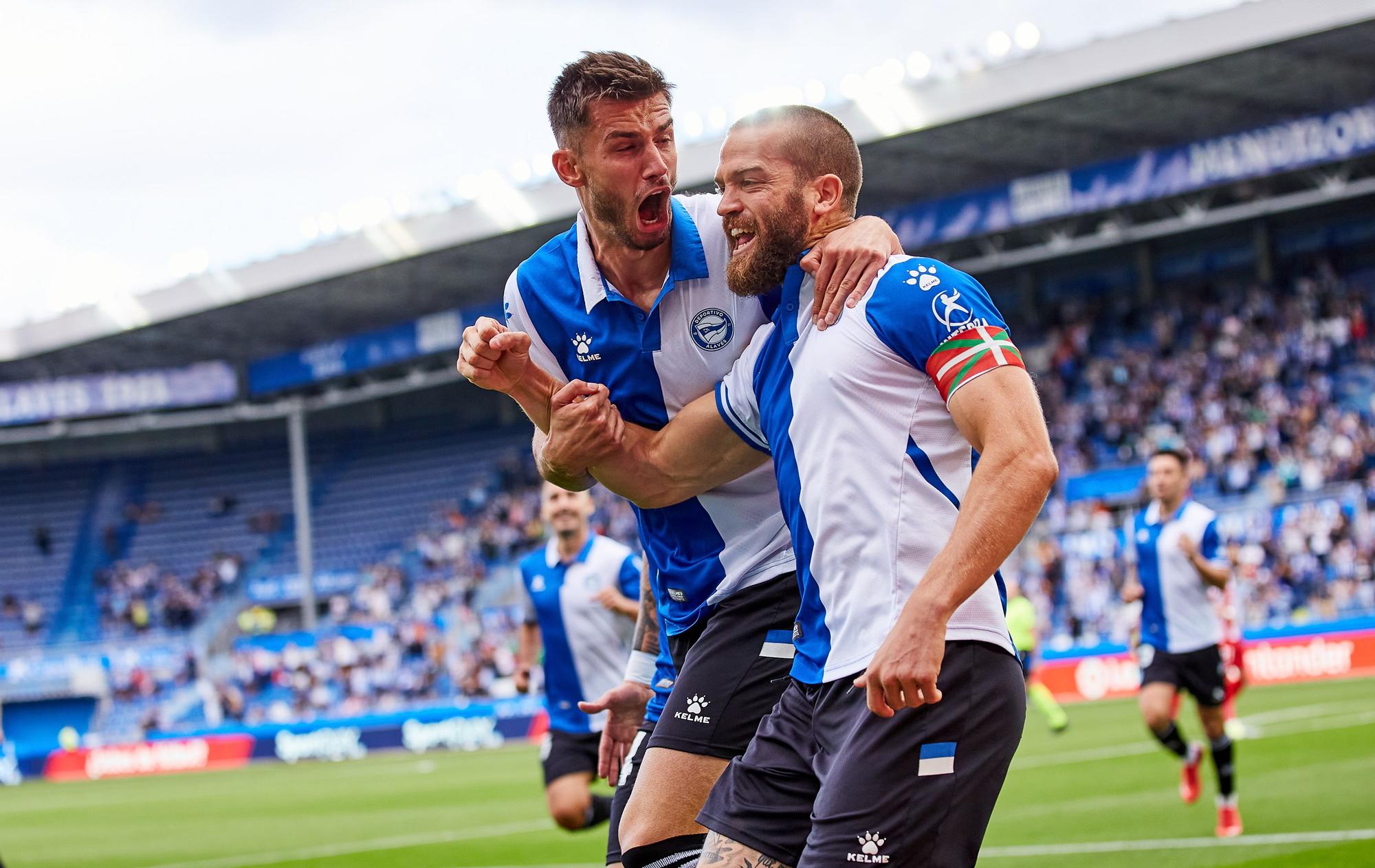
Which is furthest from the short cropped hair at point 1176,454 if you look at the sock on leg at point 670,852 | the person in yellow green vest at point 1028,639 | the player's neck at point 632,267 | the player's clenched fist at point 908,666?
the player's clenched fist at point 908,666

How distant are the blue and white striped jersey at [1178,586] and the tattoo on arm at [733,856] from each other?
8.40 m

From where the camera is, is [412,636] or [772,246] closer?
[772,246]

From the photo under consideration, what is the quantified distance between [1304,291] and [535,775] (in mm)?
19269

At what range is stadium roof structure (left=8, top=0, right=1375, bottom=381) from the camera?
1040 inches

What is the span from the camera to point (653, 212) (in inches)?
173

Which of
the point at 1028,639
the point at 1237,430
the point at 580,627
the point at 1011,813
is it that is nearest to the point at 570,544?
the point at 580,627

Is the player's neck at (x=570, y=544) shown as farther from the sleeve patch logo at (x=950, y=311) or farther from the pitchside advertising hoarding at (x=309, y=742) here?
the pitchside advertising hoarding at (x=309, y=742)

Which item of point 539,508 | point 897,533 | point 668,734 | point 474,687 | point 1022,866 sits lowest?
point 474,687

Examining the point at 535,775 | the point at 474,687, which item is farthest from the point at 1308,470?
the point at 474,687

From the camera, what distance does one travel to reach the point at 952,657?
3232 millimetres

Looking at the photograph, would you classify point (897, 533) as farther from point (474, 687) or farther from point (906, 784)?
point (474, 687)

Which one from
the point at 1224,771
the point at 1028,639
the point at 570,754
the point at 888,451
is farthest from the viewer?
the point at 1028,639

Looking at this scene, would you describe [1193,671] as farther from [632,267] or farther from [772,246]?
[772,246]

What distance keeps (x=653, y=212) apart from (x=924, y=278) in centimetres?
126
